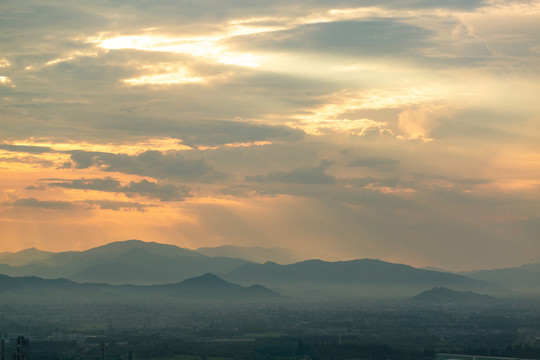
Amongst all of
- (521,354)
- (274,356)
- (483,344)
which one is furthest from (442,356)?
(483,344)

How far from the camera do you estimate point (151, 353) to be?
172 meters

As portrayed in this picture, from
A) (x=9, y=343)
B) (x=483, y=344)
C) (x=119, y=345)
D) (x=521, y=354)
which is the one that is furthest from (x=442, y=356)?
(x=9, y=343)

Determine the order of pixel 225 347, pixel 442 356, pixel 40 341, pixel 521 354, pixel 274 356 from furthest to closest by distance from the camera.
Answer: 1. pixel 40 341
2. pixel 225 347
3. pixel 274 356
4. pixel 521 354
5. pixel 442 356

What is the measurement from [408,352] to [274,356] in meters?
26.2

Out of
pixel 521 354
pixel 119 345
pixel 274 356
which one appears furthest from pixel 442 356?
pixel 119 345

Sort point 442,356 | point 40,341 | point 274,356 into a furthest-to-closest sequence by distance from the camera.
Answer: point 40,341, point 274,356, point 442,356

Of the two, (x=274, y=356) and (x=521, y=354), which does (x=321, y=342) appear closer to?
(x=274, y=356)

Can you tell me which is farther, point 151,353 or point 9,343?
point 9,343

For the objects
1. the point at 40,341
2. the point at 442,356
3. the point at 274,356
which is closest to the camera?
the point at 442,356

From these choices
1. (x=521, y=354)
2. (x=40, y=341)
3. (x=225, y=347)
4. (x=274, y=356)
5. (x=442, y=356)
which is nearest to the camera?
(x=442, y=356)

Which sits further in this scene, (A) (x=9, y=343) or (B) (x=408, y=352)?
(A) (x=9, y=343)

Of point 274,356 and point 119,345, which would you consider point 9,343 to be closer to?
point 119,345

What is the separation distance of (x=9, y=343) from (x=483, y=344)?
335 ft

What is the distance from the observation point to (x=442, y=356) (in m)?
130
